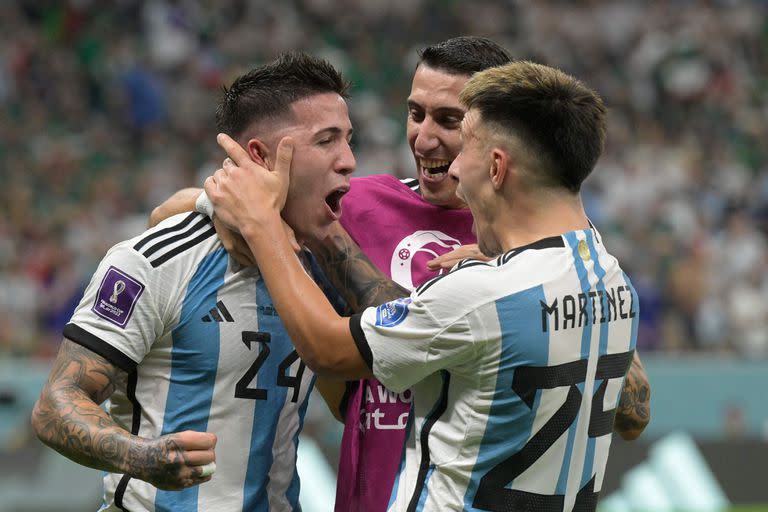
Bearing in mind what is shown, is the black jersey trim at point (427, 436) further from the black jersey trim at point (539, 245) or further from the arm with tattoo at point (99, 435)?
the arm with tattoo at point (99, 435)

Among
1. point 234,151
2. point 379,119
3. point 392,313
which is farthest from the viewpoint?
point 379,119

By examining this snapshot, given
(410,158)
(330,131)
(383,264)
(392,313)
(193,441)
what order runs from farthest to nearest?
1. (410,158)
2. (383,264)
3. (330,131)
4. (392,313)
5. (193,441)

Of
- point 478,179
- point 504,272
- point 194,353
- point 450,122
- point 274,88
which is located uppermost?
point 274,88

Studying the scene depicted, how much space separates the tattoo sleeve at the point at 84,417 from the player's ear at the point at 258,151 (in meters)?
0.80

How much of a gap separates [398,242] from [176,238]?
2.91ft

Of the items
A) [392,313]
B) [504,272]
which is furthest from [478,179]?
[392,313]

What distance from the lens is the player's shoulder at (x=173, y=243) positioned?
3.34 metres

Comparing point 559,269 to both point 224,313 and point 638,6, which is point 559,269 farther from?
point 638,6

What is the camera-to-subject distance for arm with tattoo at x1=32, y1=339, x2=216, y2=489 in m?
2.94

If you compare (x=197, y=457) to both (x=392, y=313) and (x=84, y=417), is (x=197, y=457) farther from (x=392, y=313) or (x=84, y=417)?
(x=392, y=313)

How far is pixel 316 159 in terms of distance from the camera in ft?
11.8

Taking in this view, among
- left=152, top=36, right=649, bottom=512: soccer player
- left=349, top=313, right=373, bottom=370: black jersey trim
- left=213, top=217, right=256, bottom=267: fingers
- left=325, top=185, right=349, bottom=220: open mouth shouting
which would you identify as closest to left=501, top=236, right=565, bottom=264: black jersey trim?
left=349, top=313, right=373, bottom=370: black jersey trim

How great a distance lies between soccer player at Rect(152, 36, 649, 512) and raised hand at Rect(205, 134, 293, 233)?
353 millimetres

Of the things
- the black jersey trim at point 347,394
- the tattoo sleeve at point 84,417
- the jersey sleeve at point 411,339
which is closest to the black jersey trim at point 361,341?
the jersey sleeve at point 411,339
